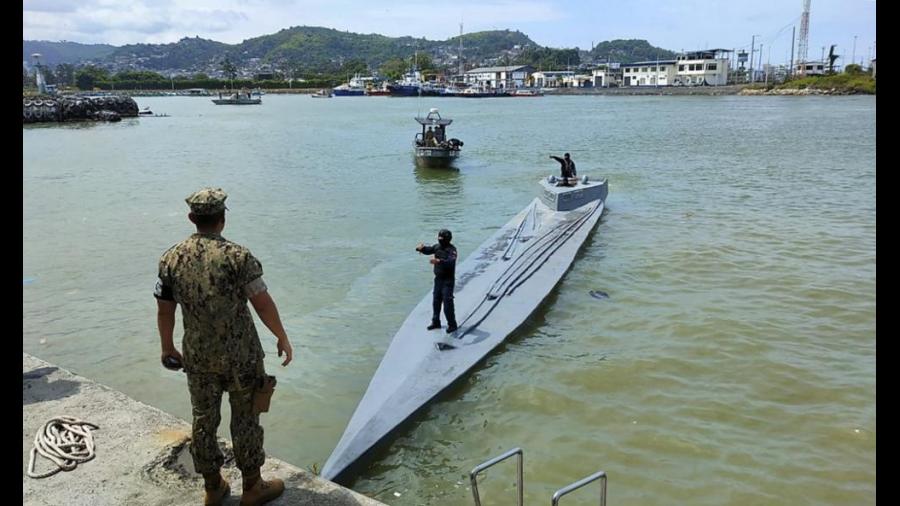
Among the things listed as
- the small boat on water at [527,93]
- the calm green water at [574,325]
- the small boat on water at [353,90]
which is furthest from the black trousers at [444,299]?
the small boat on water at [353,90]

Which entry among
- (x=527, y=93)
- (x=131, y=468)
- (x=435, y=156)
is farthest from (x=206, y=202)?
(x=527, y=93)

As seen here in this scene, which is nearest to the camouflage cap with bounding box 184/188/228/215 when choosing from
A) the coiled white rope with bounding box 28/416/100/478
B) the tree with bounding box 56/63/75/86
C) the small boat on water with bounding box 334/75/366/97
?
the coiled white rope with bounding box 28/416/100/478

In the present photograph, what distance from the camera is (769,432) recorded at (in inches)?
307

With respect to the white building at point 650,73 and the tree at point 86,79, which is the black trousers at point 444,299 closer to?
the white building at point 650,73

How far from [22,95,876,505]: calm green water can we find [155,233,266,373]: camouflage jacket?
Result: 8.98 feet

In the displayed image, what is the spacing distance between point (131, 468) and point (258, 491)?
129cm

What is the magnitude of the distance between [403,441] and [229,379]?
327 cm

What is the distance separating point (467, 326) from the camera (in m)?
9.67

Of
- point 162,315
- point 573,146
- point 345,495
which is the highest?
point 573,146

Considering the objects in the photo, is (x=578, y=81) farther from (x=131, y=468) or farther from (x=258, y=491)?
(x=258, y=491)

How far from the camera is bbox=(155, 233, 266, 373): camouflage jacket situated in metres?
4.09

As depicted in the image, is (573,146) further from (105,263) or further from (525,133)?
(105,263)
